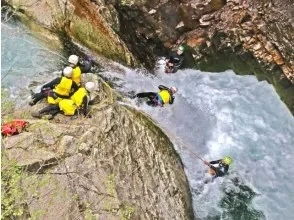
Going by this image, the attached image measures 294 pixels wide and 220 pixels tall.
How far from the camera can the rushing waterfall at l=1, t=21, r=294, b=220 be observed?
12.2 m

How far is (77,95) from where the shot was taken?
10289 millimetres

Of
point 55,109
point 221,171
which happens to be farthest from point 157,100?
point 55,109

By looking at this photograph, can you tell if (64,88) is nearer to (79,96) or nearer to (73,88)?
(73,88)

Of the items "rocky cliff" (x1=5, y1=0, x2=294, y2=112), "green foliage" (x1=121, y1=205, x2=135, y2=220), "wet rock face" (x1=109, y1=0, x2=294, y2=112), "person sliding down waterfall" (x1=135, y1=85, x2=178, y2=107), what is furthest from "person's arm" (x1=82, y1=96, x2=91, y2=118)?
"wet rock face" (x1=109, y1=0, x2=294, y2=112)

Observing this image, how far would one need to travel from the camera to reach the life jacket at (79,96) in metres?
10.2

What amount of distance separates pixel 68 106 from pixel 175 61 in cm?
564

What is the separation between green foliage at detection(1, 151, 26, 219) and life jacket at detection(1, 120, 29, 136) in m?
1.79

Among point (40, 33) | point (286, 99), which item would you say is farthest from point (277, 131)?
point (40, 33)

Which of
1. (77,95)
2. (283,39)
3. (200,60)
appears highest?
(283,39)

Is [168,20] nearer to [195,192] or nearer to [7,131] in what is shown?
[195,192]

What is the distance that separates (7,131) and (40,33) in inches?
165

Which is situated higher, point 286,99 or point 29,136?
point 286,99

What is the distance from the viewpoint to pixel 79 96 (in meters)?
10.2

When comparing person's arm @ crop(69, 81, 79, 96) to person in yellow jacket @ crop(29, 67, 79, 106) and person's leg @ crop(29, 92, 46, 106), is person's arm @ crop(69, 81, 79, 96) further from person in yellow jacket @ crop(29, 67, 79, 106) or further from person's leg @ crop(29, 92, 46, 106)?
person's leg @ crop(29, 92, 46, 106)
